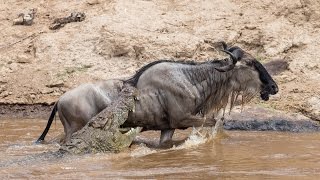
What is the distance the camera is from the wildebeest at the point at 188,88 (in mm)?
9258

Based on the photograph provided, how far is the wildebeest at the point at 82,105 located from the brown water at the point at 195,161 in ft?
1.56

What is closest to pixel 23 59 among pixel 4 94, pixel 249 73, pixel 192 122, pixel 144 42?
pixel 4 94

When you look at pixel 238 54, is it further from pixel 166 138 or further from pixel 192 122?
pixel 166 138

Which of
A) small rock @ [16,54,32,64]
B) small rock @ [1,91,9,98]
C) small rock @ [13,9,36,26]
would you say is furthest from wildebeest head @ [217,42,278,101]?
small rock @ [13,9,36,26]

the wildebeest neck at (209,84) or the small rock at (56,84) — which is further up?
the wildebeest neck at (209,84)

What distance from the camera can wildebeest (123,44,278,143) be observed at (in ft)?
30.4

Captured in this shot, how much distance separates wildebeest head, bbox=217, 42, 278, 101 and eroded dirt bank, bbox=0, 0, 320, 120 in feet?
8.58

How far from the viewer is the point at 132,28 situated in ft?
48.3

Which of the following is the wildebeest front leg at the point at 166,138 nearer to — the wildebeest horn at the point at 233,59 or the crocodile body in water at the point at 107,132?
the crocodile body in water at the point at 107,132

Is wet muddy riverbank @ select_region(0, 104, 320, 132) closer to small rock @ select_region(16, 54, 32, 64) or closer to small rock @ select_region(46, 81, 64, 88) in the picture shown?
small rock @ select_region(46, 81, 64, 88)

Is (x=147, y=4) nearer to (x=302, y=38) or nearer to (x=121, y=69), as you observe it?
(x=121, y=69)

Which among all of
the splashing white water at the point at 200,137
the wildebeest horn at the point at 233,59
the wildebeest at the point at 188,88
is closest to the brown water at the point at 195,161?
the splashing white water at the point at 200,137

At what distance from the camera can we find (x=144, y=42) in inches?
561

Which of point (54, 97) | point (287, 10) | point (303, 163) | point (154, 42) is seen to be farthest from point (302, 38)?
point (303, 163)
